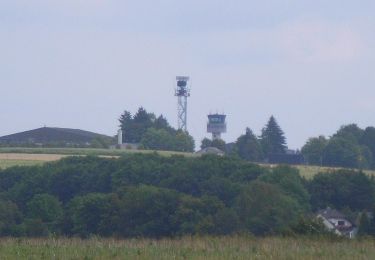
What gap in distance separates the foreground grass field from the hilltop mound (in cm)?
9559

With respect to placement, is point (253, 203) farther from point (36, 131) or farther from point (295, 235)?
point (36, 131)

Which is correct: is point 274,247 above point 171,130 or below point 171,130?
below

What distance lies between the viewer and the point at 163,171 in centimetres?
8169

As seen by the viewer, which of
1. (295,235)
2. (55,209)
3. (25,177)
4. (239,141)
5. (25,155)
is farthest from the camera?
(239,141)

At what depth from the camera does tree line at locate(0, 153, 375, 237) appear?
5478 cm

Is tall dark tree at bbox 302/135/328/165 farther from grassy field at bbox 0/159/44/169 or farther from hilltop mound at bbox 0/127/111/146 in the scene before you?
grassy field at bbox 0/159/44/169

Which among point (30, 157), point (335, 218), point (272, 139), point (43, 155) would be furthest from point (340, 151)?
point (335, 218)

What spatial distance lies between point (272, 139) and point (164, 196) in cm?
7467

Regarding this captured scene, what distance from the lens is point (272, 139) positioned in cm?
13462

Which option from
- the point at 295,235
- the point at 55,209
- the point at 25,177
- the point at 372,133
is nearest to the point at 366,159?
the point at 372,133

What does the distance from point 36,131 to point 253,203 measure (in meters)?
72.5

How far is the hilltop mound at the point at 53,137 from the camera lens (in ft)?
407

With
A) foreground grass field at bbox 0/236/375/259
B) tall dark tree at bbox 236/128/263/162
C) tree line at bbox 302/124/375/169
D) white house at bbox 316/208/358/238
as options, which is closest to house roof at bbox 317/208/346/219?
white house at bbox 316/208/358/238

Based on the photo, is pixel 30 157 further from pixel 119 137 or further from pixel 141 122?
pixel 141 122
